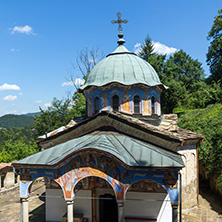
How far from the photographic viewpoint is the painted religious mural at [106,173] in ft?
22.6

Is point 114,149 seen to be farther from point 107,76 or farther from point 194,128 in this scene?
point 194,128

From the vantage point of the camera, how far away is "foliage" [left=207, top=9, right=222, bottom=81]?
27.5 m

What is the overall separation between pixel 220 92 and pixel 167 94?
7.30m

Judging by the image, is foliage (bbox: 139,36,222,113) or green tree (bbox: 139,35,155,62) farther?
green tree (bbox: 139,35,155,62)

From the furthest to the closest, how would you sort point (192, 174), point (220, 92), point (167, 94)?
point (167, 94)
point (220, 92)
point (192, 174)

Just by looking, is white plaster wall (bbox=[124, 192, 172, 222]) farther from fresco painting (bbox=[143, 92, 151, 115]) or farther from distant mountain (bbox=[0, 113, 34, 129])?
distant mountain (bbox=[0, 113, 34, 129])

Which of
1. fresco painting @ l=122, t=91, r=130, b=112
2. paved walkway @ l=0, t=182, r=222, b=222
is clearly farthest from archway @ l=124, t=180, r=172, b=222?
fresco painting @ l=122, t=91, r=130, b=112

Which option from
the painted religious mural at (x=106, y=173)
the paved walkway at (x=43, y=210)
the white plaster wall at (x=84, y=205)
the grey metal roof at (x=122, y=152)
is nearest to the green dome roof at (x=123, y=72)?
the grey metal roof at (x=122, y=152)

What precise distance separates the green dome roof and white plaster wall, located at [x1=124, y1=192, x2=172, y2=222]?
5.56m

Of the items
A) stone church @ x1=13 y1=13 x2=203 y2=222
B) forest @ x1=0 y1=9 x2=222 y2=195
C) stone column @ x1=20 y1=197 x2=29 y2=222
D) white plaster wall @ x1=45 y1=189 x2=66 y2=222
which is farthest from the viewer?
forest @ x1=0 y1=9 x2=222 y2=195

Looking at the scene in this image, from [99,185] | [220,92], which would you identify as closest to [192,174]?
[99,185]

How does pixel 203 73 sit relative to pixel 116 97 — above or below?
above

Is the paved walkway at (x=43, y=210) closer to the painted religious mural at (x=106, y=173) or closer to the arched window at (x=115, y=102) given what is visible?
the painted religious mural at (x=106, y=173)

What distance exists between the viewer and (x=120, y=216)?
7.08 metres
